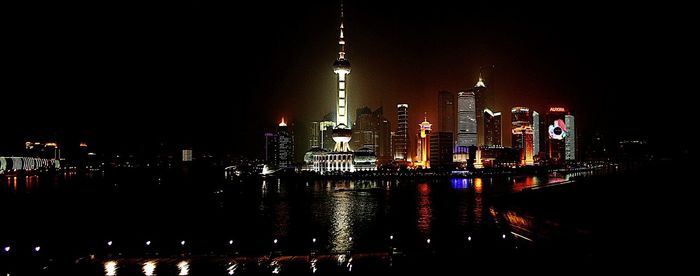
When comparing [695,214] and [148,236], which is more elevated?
[695,214]

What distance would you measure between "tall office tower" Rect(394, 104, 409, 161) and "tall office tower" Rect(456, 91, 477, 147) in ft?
45.7

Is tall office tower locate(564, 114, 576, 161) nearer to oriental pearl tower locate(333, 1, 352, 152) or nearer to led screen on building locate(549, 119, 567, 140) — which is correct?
led screen on building locate(549, 119, 567, 140)

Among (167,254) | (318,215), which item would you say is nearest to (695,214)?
(167,254)

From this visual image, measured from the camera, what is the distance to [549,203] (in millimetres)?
18984

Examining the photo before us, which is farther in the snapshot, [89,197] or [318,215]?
[89,197]

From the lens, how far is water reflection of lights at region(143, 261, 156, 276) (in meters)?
10.9

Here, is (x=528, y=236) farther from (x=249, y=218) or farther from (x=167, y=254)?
(x=249, y=218)

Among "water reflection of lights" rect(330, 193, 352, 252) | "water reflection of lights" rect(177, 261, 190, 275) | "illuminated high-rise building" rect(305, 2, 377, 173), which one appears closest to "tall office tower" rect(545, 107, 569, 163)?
"illuminated high-rise building" rect(305, 2, 377, 173)

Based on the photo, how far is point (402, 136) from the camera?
455 feet

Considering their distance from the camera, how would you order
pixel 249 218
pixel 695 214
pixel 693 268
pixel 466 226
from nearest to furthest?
pixel 693 268 < pixel 695 214 < pixel 466 226 < pixel 249 218

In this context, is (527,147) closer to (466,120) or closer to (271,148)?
(466,120)

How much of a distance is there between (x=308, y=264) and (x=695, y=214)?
10529mm

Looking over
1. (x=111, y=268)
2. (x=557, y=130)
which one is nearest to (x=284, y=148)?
(x=557, y=130)

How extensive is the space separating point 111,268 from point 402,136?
128657 millimetres
